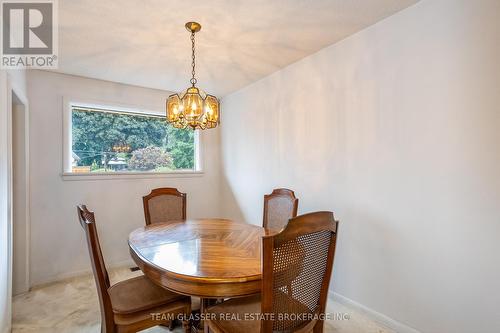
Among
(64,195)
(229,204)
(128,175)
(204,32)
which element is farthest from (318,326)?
(64,195)

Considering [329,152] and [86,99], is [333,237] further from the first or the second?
[86,99]

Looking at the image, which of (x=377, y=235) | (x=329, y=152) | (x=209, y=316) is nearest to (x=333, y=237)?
(x=209, y=316)

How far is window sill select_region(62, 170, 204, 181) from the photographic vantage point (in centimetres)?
315

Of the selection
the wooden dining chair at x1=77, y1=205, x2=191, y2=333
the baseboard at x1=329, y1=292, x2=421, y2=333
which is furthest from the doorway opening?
the baseboard at x1=329, y1=292, x2=421, y2=333

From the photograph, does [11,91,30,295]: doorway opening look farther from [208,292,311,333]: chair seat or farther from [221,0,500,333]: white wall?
[221,0,500,333]: white wall

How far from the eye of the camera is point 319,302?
1.34 m

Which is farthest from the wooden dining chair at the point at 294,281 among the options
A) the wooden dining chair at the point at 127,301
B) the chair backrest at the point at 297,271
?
the wooden dining chair at the point at 127,301

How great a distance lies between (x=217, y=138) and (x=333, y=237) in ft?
11.1

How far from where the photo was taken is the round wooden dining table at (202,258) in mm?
1310

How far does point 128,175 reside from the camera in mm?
3525

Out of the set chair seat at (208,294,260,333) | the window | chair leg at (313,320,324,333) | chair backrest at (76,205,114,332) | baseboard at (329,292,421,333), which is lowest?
baseboard at (329,292,421,333)

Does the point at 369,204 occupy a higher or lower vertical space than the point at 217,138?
lower

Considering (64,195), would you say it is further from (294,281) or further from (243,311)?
(294,281)

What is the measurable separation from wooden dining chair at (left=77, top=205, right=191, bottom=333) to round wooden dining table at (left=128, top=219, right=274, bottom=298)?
8.5 inches
